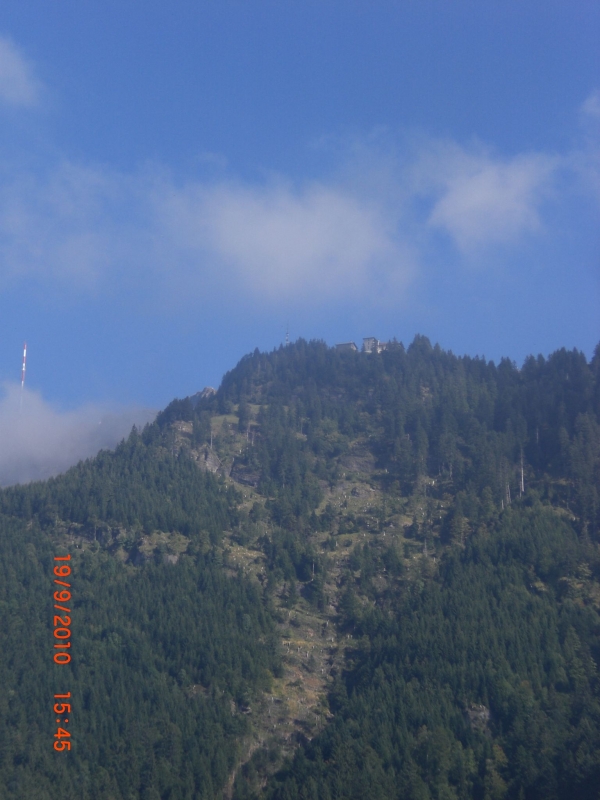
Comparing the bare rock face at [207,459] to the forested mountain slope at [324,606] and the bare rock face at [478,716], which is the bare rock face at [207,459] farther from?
the bare rock face at [478,716]

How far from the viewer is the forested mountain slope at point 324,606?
9381 cm

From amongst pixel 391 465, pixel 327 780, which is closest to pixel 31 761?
pixel 327 780

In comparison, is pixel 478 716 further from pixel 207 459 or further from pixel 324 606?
pixel 207 459

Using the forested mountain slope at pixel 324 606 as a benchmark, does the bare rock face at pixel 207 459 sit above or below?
above

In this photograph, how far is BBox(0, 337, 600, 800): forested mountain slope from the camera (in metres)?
93.8

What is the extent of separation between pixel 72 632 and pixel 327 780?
3851 cm
